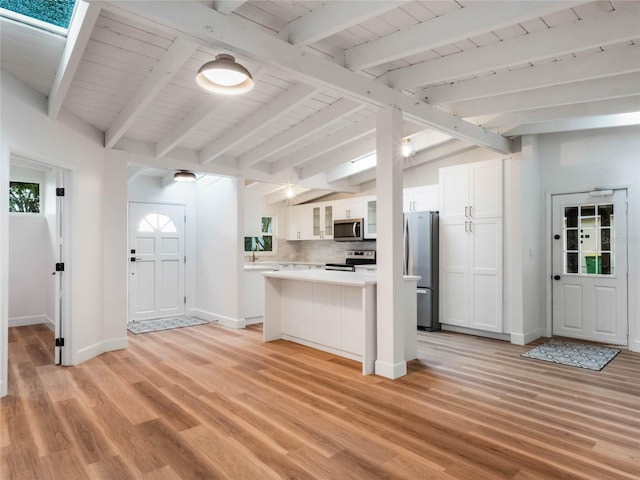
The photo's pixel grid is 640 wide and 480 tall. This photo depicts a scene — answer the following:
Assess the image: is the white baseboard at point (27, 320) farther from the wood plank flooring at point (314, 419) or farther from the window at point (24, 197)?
the wood plank flooring at point (314, 419)

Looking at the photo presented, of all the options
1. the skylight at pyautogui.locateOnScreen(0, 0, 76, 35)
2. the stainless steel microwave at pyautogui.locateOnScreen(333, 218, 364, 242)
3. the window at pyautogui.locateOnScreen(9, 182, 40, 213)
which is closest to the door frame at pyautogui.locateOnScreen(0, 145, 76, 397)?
the skylight at pyautogui.locateOnScreen(0, 0, 76, 35)

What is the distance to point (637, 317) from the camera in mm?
4559

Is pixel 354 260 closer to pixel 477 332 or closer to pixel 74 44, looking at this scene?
pixel 477 332

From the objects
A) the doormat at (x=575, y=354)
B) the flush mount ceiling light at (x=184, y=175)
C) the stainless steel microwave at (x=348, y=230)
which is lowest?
the doormat at (x=575, y=354)

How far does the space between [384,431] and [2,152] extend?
11.6 feet

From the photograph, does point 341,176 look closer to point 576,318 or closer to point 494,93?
point 494,93

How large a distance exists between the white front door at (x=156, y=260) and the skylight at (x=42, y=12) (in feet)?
12.7

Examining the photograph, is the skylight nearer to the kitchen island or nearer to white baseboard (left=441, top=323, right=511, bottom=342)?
the kitchen island

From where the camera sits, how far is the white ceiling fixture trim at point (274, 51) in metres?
2.20

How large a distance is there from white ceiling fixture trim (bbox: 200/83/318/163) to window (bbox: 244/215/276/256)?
3.06 meters

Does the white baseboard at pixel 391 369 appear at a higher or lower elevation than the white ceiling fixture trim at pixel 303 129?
lower

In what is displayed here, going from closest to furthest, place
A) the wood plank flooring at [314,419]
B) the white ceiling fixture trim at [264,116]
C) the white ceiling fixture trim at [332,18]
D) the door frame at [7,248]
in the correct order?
the wood plank flooring at [314,419] < the white ceiling fixture trim at [332,18] < the door frame at [7,248] < the white ceiling fixture trim at [264,116]

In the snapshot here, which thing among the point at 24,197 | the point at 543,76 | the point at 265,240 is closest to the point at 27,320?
the point at 24,197

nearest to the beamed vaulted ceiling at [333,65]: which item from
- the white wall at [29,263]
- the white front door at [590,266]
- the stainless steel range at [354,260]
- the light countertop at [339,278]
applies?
the white front door at [590,266]
